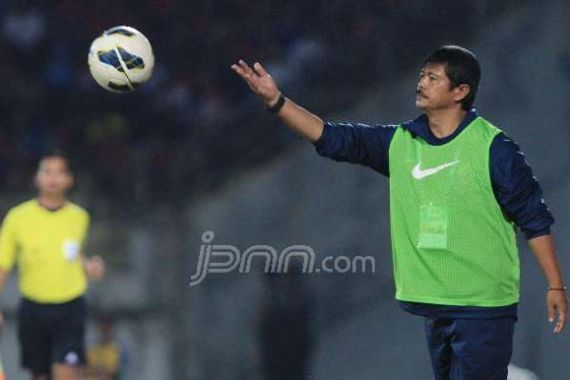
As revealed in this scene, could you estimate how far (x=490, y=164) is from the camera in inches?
188

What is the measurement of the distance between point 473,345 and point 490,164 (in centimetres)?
62

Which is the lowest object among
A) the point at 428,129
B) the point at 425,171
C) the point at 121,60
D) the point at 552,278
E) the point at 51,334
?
the point at 51,334

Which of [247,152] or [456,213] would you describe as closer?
[456,213]

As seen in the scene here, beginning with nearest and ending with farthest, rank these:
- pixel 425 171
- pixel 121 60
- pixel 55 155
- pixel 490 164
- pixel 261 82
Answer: pixel 261 82 < pixel 490 164 < pixel 425 171 < pixel 121 60 < pixel 55 155

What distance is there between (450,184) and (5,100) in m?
2.24

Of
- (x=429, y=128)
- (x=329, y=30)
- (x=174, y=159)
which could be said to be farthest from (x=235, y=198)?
(x=429, y=128)

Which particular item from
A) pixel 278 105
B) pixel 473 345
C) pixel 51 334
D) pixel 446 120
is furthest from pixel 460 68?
pixel 51 334

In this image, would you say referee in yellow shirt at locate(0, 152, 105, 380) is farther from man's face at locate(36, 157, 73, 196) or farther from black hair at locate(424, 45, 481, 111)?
black hair at locate(424, 45, 481, 111)

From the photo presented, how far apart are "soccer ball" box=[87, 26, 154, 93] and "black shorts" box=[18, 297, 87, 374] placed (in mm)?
1107

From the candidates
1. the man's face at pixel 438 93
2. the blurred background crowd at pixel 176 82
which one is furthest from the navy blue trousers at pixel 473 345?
the blurred background crowd at pixel 176 82

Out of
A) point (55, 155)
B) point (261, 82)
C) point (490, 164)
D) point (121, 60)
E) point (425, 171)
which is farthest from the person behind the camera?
point (55, 155)

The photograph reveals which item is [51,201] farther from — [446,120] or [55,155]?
[446,120]

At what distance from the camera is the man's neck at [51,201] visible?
617 cm

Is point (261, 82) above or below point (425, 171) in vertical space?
above
